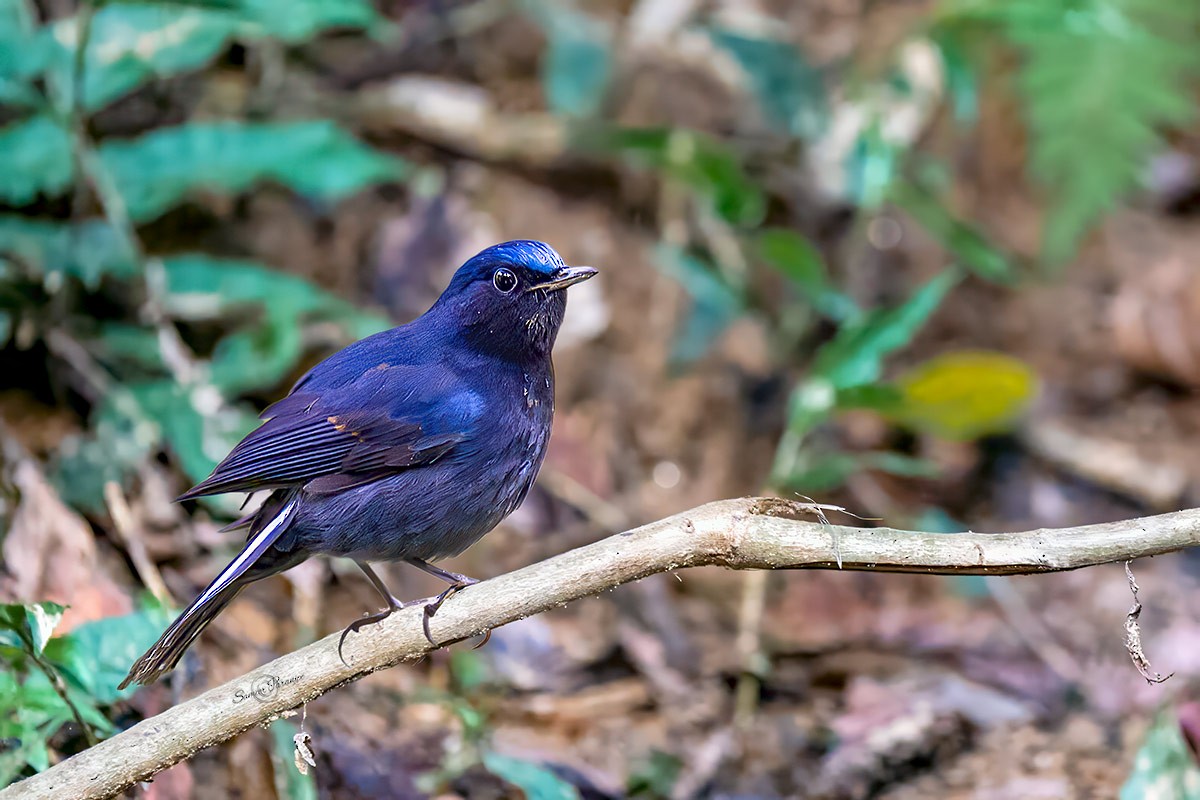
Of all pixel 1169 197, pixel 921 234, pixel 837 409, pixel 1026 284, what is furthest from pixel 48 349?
pixel 1169 197

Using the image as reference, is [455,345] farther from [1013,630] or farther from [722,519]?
[1013,630]

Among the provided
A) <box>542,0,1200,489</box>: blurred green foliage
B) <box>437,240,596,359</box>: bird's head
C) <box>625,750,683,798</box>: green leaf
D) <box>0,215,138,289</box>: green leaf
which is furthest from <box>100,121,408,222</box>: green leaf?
<box>625,750,683,798</box>: green leaf

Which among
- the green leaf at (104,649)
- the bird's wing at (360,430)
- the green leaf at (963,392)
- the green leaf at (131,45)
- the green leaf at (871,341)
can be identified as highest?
the green leaf at (131,45)

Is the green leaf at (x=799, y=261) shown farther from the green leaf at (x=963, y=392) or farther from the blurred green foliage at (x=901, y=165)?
the green leaf at (x=963, y=392)

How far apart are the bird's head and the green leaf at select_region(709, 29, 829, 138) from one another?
249 cm

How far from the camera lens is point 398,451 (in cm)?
288

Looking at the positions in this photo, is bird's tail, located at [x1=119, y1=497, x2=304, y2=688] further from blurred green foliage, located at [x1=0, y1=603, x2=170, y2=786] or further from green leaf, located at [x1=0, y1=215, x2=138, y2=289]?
green leaf, located at [x1=0, y1=215, x2=138, y2=289]

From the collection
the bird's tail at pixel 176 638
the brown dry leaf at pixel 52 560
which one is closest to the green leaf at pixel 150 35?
the brown dry leaf at pixel 52 560

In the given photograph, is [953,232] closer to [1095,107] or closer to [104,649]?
[1095,107]

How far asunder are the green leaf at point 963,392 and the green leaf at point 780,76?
4.84 feet

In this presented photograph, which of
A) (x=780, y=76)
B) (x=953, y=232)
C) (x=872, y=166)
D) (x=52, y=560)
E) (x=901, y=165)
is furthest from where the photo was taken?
(x=901, y=165)

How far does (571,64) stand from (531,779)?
3.43m

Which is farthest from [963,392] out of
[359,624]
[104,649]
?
[104,649]

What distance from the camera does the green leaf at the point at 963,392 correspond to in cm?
429
